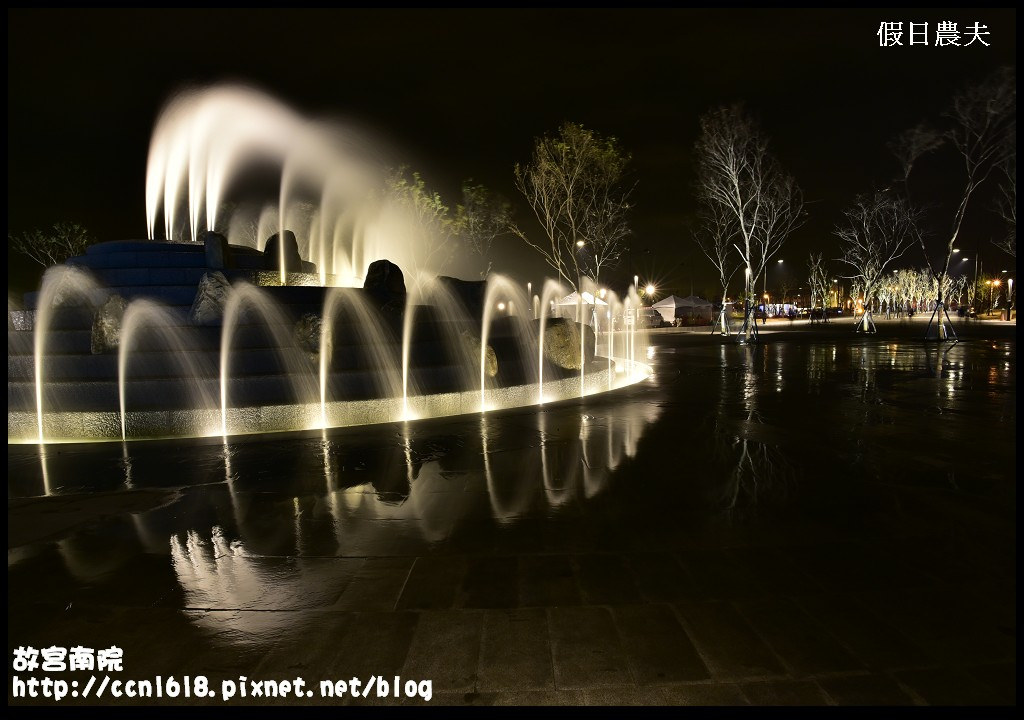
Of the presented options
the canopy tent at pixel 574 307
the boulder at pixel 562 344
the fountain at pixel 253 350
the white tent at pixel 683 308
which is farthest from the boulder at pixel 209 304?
the white tent at pixel 683 308

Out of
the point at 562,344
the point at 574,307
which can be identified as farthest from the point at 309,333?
the point at 574,307

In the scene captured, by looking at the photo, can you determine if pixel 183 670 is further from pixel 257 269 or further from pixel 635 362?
pixel 635 362

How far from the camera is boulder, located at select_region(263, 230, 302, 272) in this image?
17906 mm

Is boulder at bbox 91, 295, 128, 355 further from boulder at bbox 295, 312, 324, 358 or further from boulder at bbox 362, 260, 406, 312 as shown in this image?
boulder at bbox 362, 260, 406, 312

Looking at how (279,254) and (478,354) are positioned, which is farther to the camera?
(279,254)

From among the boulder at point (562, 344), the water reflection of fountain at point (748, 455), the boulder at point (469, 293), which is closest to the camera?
the water reflection of fountain at point (748, 455)

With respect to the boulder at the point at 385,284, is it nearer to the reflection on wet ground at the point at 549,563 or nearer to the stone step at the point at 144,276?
the stone step at the point at 144,276

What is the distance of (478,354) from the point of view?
13.6 m

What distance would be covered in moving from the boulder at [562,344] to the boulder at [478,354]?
8.73 ft

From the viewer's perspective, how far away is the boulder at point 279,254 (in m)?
17.9

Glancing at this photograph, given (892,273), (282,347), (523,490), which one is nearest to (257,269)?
(282,347)

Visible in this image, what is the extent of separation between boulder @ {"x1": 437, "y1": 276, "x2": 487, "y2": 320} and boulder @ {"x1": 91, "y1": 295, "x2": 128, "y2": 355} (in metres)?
8.46

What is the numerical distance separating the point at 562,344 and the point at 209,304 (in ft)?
29.4

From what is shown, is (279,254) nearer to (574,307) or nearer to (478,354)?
(478,354)
